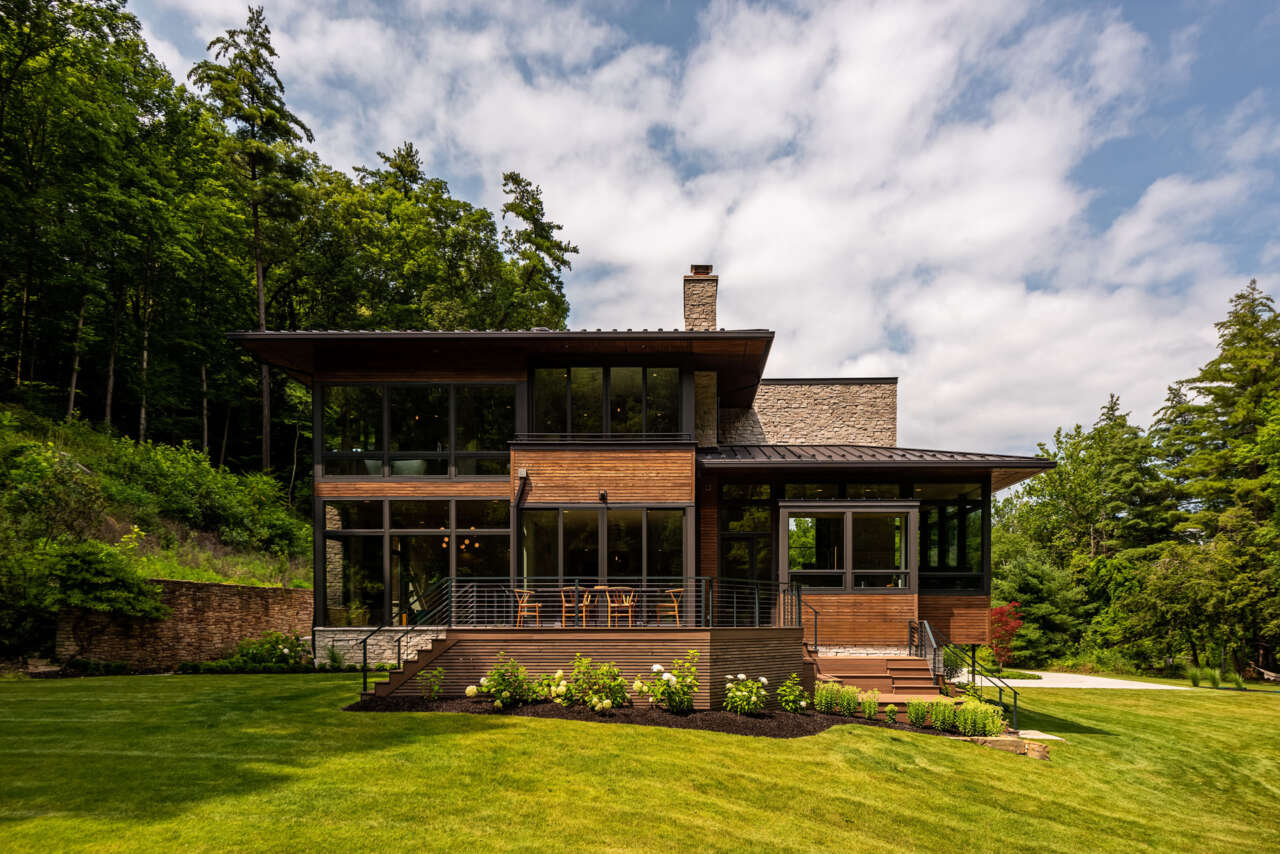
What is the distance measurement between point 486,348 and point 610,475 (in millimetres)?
4045

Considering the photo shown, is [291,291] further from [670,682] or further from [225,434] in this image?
[670,682]

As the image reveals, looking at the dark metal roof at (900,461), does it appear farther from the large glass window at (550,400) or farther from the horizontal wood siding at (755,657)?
the horizontal wood siding at (755,657)

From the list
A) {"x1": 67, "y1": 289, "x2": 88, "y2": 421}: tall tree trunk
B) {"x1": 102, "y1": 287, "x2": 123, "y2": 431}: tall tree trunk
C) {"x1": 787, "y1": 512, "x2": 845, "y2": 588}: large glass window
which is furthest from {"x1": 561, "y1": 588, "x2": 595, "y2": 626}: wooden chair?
{"x1": 102, "y1": 287, "x2": 123, "y2": 431}: tall tree trunk

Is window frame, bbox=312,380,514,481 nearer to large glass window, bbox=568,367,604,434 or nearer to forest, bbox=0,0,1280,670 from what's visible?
large glass window, bbox=568,367,604,434

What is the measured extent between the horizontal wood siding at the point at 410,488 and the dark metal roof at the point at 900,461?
4.94 metres

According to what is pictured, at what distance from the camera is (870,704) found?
35.8ft

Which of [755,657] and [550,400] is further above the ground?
[550,400]

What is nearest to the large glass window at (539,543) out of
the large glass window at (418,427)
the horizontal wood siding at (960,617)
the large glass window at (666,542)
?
the large glass window at (418,427)

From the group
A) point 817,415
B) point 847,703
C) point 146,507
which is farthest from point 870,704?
point 146,507

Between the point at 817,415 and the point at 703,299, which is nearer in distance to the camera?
the point at 703,299

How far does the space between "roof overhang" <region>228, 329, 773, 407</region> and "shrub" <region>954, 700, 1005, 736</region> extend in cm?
802

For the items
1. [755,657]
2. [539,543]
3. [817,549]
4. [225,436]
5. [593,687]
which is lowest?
[593,687]

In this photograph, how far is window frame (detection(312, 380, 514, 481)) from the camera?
13.7m

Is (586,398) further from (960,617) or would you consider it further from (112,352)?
(112,352)
